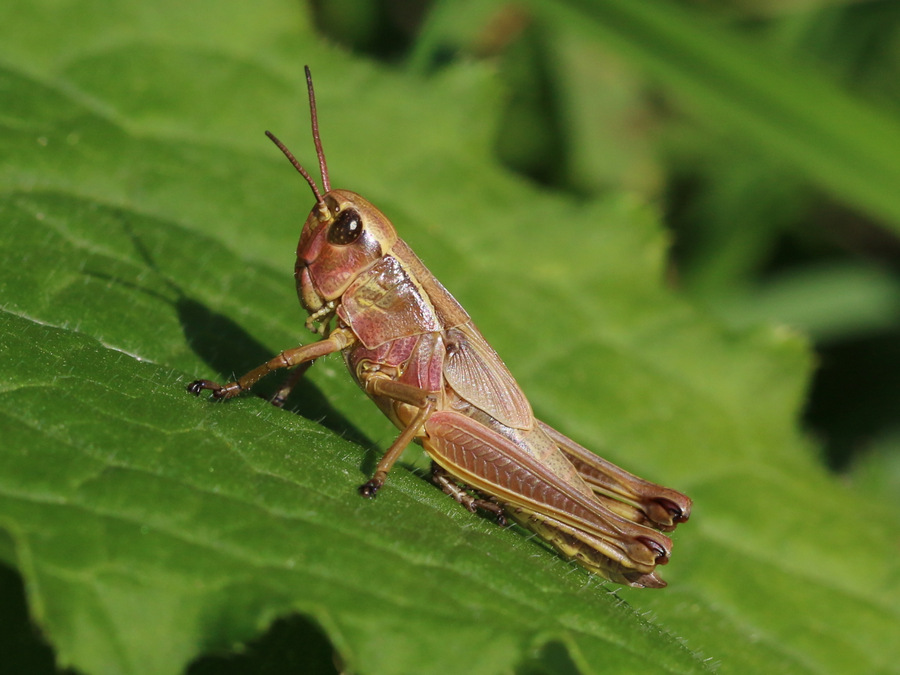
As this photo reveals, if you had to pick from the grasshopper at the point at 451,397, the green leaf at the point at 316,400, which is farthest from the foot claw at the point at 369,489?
the grasshopper at the point at 451,397

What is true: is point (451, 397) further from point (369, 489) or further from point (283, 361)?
point (369, 489)

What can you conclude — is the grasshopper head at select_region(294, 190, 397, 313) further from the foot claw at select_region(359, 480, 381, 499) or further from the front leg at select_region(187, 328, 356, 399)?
the foot claw at select_region(359, 480, 381, 499)

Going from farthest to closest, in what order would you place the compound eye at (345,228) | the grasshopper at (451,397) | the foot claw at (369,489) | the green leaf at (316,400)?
the compound eye at (345,228) → the grasshopper at (451,397) → the foot claw at (369,489) → the green leaf at (316,400)

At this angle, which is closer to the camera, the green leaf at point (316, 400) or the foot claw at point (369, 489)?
the green leaf at point (316, 400)

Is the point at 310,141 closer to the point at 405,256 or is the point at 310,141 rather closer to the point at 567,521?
the point at 405,256

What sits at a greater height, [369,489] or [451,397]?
[451,397]

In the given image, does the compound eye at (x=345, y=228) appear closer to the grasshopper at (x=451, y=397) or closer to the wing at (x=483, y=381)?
the grasshopper at (x=451, y=397)

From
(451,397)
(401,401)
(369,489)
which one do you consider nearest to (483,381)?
(451,397)

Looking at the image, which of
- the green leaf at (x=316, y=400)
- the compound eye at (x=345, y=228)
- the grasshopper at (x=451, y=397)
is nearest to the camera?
the green leaf at (x=316, y=400)
